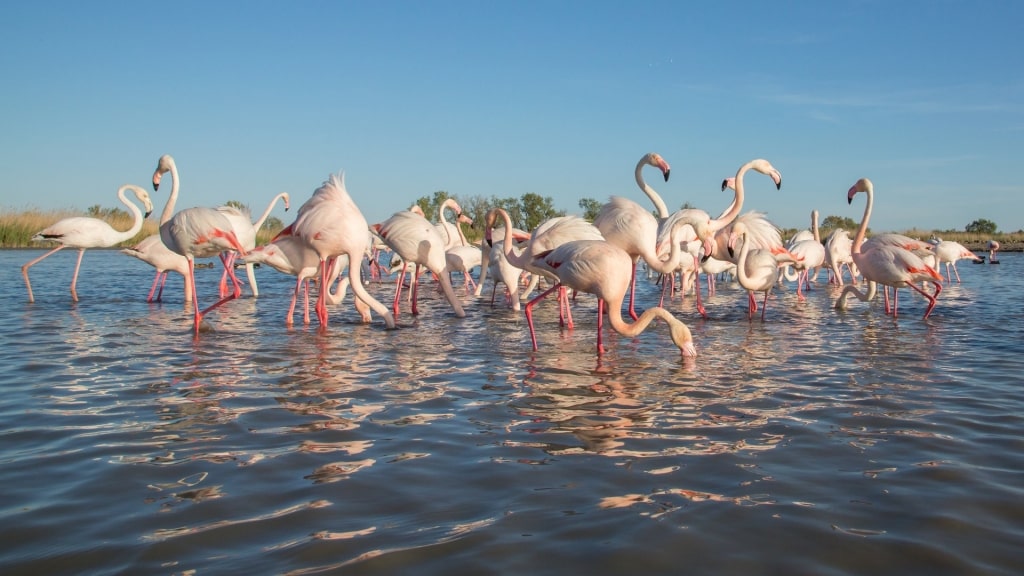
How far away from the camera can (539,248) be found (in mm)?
8297

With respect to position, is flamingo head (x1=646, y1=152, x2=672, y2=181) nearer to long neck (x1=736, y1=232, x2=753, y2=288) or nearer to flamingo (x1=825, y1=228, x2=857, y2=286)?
long neck (x1=736, y1=232, x2=753, y2=288)

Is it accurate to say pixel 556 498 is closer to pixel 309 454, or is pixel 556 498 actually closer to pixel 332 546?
pixel 332 546

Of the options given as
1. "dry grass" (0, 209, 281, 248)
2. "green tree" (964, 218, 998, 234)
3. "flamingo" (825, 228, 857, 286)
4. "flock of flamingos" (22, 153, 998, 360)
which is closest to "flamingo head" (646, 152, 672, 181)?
"flock of flamingos" (22, 153, 998, 360)

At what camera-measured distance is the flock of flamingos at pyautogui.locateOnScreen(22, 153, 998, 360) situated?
6691mm

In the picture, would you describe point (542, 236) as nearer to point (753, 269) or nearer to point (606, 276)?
point (606, 276)

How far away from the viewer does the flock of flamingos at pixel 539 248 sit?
669 centimetres

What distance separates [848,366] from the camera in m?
5.93

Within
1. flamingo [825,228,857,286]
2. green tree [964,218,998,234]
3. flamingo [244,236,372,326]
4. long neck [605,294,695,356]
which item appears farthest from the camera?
green tree [964,218,998,234]

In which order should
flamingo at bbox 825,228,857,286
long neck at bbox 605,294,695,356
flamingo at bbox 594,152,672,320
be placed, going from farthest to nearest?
flamingo at bbox 825,228,857,286
flamingo at bbox 594,152,672,320
long neck at bbox 605,294,695,356

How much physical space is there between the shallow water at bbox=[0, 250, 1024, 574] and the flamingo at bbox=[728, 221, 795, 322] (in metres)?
2.59

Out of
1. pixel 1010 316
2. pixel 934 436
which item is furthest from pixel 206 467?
pixel 1010 316

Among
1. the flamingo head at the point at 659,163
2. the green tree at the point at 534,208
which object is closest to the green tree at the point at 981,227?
the green tree at the point at 534,208

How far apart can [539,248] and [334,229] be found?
2.07 metres

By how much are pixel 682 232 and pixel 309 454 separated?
29.4 ft
